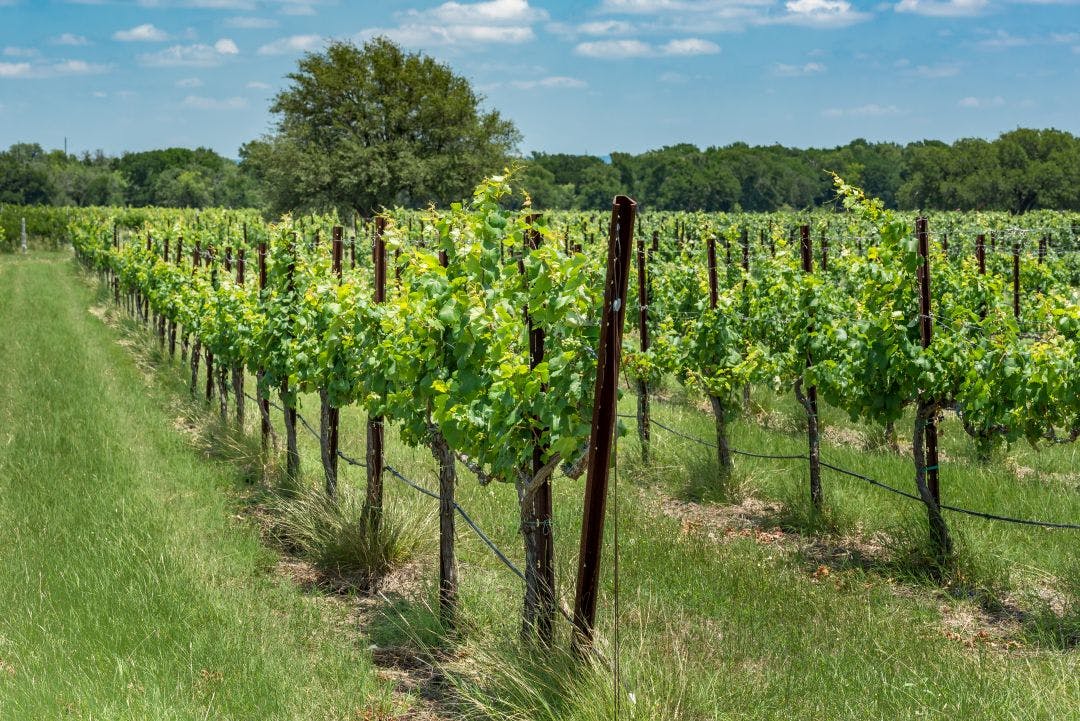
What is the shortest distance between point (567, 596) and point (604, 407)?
1427 millimetres

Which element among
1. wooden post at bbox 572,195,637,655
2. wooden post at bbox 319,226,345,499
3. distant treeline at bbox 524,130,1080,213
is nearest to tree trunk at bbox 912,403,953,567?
wooden post at bbox 572,195,637,655

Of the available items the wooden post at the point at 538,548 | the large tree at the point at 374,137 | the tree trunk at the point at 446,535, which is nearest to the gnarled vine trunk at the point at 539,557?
the wooden post at the point at 538,548

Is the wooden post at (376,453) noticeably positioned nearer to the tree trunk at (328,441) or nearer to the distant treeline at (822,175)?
the tree trunk at (328,441)

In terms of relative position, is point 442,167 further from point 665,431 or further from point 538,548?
point 538,548

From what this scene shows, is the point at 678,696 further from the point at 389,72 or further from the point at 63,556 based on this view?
the point at 389,72

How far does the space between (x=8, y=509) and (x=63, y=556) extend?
1.41 meters

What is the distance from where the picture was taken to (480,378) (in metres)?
5.03

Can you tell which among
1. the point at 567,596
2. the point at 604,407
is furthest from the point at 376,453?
the point at 604,407

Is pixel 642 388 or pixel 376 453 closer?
pixel 376 453

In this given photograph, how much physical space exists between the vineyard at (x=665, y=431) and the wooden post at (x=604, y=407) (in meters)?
0.01

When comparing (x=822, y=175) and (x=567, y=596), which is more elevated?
(x=822, y=175)

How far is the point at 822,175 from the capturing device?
90312 mm

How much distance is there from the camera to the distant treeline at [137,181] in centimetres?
9175

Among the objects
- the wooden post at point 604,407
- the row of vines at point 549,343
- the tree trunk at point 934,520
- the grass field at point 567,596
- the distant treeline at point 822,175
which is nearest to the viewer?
the wooden post at point 604,407
